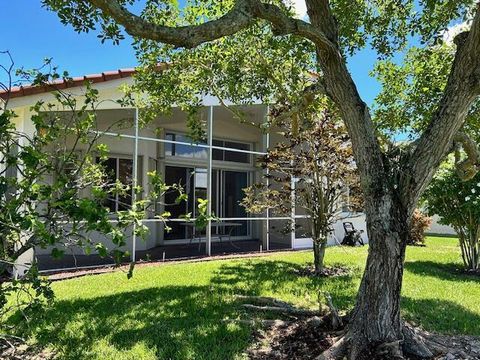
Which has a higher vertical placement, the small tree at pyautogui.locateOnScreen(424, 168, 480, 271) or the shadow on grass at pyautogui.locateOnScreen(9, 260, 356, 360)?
the small tree at pyautogui.locateOnScreen(424, 168, 480, 271)

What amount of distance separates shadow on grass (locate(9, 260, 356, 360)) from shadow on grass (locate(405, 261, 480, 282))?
2.84 m

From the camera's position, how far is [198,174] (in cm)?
1627

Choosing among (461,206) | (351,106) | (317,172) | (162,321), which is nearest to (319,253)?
(317,172)

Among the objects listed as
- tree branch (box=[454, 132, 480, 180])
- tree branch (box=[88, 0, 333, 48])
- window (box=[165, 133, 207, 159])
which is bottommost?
tree branch (box=[454, 132, 480, 180])

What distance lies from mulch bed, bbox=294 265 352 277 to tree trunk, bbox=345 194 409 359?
5.12 m

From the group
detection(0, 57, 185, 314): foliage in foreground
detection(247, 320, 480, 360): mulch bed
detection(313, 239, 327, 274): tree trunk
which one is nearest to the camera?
detection(0, 57, 185, 314): foliage in foreground

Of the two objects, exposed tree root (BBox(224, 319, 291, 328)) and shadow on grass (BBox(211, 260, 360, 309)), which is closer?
exposed tree root (BBox(224, 319, 291, 328))

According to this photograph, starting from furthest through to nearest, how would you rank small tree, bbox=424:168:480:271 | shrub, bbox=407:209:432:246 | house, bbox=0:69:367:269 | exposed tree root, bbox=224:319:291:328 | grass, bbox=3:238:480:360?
shrub, bbox=407:209:432:246 < house, bbox=0:69:367:269 < small tree, bbox=424:168:480:271 < exposed tree root, bbox=224:319:291:328 < grass, bbox=3:238:480:360

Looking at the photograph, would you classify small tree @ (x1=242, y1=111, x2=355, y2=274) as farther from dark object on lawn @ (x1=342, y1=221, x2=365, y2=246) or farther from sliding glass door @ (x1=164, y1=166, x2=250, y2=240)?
dark object on lawn @ (x1=342, y1=221, x2=365, y2=246)

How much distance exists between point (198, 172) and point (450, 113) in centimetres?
1236

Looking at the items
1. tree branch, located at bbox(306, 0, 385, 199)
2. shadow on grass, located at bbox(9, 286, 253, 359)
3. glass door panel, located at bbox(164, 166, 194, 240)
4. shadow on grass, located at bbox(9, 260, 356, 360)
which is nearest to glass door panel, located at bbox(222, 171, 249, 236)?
glass door panel, located at bbox(164, 166, 194, 240)

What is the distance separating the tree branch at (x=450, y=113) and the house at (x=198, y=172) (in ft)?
22.9

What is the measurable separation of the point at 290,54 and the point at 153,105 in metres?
2.74

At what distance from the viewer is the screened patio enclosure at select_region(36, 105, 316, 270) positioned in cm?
1288
